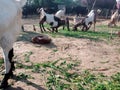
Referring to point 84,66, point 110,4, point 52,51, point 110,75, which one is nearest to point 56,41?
point 52,51

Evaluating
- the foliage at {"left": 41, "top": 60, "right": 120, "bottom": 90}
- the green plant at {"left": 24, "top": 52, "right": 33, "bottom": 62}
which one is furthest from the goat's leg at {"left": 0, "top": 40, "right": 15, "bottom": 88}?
the green plant at {"left": 24, "top": 52, "right": 33, "bottom": 62}

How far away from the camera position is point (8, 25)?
4922 millimetres

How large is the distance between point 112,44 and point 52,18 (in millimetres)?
5181

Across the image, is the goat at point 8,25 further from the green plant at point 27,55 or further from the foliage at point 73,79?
the green plant at point 27,55

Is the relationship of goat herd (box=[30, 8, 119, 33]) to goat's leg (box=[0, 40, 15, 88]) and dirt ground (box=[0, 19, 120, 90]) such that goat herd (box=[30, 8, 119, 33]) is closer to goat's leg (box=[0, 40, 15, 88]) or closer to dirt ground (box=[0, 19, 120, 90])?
dirt ground (box=[0, 19, 120, 90])

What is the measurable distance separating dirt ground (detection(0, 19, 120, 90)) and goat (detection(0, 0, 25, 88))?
0.49 meters

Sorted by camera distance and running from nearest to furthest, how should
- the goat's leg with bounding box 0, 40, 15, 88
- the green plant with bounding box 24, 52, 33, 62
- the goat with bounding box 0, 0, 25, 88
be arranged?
the goat with bounding box 0, 0, 25, 88, the goat's leg with bounding box 0, 40, 15, 88, the green plant with bounding box 24, 52, 33, 62

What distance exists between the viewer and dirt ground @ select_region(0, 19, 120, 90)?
18.4 ft

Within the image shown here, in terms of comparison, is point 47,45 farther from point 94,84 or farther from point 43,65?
point 94,84

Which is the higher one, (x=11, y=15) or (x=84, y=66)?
(x=11, y=15)

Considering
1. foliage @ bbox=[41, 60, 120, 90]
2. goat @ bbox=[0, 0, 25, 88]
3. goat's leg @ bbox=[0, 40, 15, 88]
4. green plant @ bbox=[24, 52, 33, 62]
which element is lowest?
foliage @ bbox=[41, 60, 120, 90]

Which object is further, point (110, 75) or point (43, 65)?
point (43, 65)

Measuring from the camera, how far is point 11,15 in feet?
16.3

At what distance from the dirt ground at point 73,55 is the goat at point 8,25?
19.2 inches
